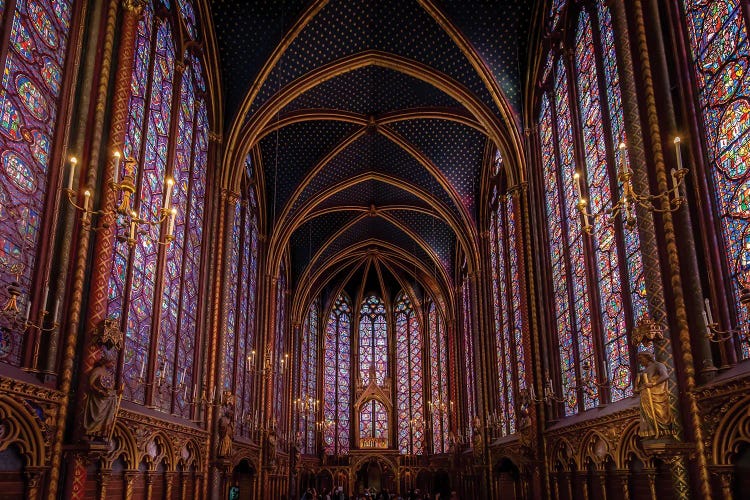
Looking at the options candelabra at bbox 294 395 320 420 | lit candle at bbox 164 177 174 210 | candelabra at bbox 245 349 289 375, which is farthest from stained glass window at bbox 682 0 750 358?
candelabra at bbox 294 395 320 420

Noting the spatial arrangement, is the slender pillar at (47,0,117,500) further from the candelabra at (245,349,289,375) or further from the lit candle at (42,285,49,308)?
the candelabra at (245,349,289,375)

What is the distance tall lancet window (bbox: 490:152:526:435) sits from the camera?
21.3 metres

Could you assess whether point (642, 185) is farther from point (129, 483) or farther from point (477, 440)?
point (477, 440)

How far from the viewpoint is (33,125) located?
976 cm

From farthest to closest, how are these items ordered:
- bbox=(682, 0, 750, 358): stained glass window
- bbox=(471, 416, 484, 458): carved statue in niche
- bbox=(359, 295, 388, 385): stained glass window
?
bbox=(359, 295, 388, 385): stained glass window, bbox=(471, 416, 484, 458): carved statue in niche, bbox=(682, 0, 750, 358): stained glass window

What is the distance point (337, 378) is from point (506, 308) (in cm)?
1943

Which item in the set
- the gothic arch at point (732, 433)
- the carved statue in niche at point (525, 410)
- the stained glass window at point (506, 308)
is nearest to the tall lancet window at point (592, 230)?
the carved statue in niche at point (525, 410)

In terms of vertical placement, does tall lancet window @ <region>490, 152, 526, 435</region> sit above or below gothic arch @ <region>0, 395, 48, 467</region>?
above

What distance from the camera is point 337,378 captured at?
1582 inches

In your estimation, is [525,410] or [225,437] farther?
[525,410]

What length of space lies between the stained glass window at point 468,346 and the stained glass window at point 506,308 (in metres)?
4.90

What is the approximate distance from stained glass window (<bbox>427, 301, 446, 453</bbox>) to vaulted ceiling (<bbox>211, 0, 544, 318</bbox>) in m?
6.99

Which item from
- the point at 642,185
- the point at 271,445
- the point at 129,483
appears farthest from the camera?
the point at 271,445

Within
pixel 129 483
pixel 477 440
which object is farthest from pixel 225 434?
pixel 477 440
